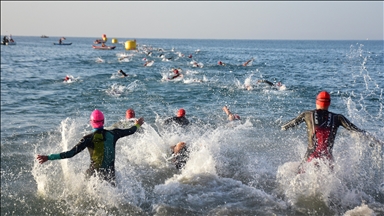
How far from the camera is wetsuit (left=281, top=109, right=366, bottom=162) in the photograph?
6301 mm

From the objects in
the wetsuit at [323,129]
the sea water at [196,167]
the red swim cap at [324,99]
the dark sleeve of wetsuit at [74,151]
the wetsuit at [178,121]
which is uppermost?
the red swim cap at [324,99]

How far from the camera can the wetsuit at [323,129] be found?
6301 mm

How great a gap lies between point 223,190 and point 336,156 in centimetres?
256

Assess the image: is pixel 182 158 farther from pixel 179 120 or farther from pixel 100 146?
pixel 100 146

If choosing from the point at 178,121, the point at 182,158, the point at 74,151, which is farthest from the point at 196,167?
the point at 74,151

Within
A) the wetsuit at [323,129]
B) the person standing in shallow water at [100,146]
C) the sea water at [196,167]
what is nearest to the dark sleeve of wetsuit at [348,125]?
the wetsuit at [323,129]

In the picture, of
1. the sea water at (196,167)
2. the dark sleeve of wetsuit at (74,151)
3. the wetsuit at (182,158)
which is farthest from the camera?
the wetsuit at (182,158)

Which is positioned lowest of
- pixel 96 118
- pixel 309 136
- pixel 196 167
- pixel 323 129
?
pixel 196 167

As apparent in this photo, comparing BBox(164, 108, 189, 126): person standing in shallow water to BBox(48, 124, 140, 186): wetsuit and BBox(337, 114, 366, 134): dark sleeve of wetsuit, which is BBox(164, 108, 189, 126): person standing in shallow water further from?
BBox(337, 114, 366, 134): dark sleeve of wetsuit

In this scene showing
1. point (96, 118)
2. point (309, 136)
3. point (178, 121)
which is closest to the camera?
point (96, 118)

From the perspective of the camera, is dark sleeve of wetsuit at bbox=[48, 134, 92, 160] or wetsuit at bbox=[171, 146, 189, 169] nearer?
dark sleeve of wetsuit at bbox=[48, 134, 92, 160]

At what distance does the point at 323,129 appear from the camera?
6.30 m

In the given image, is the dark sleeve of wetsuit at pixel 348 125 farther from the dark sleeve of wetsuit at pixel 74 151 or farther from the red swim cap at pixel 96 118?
the dark sleeve of wetsuit at pixel 74 151

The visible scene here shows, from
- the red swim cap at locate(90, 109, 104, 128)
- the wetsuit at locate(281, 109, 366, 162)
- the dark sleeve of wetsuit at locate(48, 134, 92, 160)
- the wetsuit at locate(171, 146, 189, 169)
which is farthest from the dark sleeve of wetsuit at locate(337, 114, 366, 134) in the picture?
the dark sleeve of wetsuit at locate(48, 134, 92, 160)
